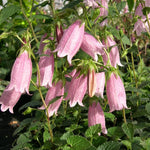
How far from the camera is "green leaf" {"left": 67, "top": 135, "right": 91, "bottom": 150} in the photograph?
1365 mm

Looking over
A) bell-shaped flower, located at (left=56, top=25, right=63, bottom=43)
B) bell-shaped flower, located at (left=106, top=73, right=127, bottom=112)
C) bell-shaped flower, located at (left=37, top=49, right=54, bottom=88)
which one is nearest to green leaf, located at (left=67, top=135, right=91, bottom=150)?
bell-shaped flower, located at (left=106, top=73, right=127, bottom=112)

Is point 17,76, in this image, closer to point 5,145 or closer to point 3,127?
point 5,145

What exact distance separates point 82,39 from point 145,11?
0.50m

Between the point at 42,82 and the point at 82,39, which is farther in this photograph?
the point at 42,82

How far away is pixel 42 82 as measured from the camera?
147 centimetres

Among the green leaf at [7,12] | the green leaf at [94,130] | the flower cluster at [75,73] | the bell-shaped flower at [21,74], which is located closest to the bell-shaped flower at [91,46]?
the flower cluster at [75,73]

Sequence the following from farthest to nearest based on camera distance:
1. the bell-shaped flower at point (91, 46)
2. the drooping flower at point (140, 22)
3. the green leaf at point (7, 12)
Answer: the drooping flower at point (140, 22)
the green leaf at point (7, 12)
the bell-shaped flower at point (91, 46)

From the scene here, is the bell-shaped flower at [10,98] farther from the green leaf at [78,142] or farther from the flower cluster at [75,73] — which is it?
the green leaf at [78,142]

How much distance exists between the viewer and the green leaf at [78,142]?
53.8 inches

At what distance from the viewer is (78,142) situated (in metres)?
1.40

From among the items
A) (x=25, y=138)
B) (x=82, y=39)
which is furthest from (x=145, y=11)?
(x=25, y=138)

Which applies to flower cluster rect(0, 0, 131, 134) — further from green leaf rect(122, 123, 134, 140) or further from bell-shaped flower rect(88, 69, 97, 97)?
green leaf rect(122, 123, 134, 140)

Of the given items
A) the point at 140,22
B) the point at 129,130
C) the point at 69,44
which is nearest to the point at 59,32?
the point at 69,44

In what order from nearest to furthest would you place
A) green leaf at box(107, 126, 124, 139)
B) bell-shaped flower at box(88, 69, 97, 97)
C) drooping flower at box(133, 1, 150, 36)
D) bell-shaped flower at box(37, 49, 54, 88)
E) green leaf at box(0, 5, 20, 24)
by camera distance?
bell-shaped flower at box(88, 69, 97, 97) → bell-shaped flower at box(37, 49, 54, 88) → green leaf at box(0, 5, 20, 24) → green leaf at box(107, 126, 124, 139) → drooping flower at box(133, 1, 150, 36)
